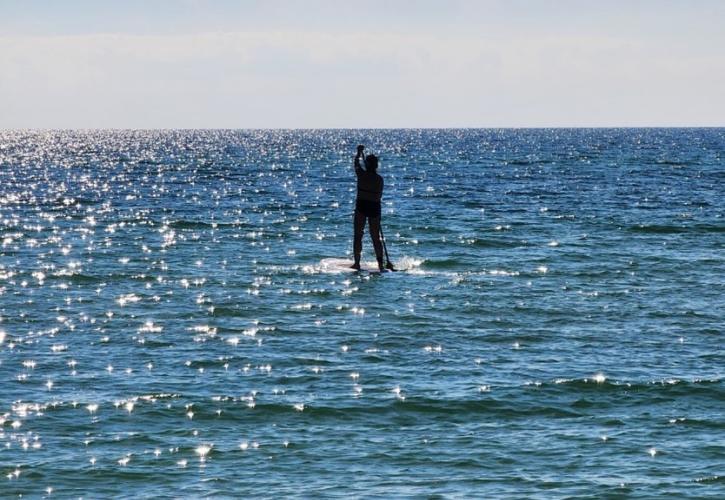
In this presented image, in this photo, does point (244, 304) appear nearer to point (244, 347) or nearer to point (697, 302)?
point (244, 347)

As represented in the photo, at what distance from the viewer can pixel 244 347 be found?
1655cm

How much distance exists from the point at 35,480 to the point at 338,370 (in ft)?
17.5

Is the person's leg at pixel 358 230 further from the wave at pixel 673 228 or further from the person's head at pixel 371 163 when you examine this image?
the wave at pixel 673 228

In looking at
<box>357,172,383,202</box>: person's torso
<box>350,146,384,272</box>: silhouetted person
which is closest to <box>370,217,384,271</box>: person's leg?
<box>350,146,384,272</box>: silhouetted person

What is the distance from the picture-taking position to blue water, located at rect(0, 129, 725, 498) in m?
10.8

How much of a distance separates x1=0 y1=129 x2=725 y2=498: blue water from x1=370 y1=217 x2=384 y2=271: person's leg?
54cm

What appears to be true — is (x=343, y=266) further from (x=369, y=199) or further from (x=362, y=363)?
(x=362, y=363)

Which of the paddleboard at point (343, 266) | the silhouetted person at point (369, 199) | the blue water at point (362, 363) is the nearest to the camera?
the blue water at point (362, 363)

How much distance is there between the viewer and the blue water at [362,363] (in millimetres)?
10805

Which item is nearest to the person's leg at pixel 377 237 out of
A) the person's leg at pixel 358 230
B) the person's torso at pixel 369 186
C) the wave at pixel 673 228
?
the person's leg at pixel 358 230

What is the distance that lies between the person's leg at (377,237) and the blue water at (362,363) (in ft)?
1.79

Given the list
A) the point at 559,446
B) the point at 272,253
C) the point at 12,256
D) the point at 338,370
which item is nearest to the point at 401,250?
the point at 272,253

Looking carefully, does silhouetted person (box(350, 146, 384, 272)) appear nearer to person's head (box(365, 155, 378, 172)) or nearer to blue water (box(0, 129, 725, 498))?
person's head (box(365, 155, 378, 172))

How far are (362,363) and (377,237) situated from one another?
9.33 m
